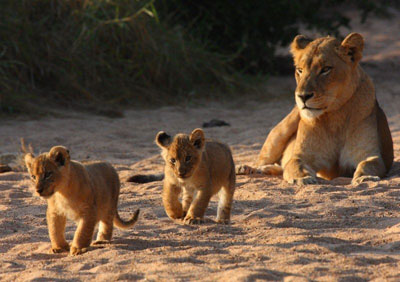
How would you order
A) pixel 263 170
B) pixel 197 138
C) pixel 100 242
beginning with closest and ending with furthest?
pixel 100 242 → pixel 197 138 → pixel 263 170

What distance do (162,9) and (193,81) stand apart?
1.45 m

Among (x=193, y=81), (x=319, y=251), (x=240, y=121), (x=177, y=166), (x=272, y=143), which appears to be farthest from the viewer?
(x=193, y=81)

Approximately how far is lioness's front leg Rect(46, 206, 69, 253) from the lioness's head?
8.92 ft

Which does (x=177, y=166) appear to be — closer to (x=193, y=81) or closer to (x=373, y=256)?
(x=373, y=256)

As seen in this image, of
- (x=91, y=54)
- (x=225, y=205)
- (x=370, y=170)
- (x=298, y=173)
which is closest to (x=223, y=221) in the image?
(x=225, y=205)

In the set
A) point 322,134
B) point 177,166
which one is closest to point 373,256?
point 177,166

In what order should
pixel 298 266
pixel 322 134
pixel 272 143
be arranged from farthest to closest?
pixel 272 143 < pixel 322 134 < pixel 298 266

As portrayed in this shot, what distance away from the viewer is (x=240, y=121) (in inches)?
441

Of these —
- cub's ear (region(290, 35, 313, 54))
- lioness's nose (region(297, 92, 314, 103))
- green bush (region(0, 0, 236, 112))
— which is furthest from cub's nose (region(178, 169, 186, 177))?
green bush (region(0, 0, 236, 112))

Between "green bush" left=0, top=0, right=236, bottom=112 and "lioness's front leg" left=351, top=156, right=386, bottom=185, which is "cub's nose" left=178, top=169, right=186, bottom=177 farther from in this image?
"green bush" left=0, top=0, right=236, bottom=112

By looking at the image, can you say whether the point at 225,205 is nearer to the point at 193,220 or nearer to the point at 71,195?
the point at 193,220

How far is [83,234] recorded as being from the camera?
468cm

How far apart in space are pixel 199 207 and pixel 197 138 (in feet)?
1.65

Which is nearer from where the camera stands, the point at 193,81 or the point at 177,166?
the point at 177,166
